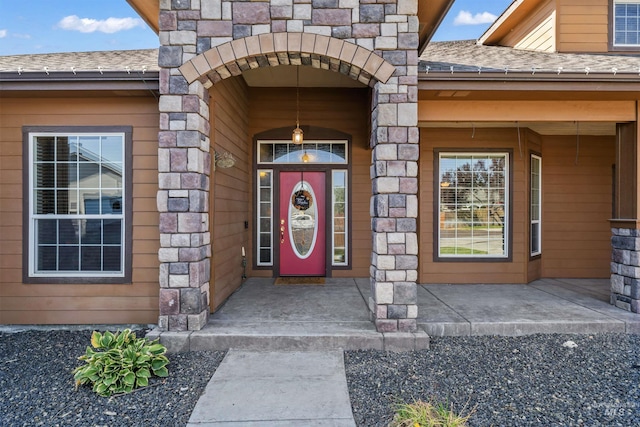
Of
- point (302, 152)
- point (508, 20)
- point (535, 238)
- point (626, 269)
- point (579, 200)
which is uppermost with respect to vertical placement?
point (508, 20)

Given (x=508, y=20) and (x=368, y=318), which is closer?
(x=368, y=318)

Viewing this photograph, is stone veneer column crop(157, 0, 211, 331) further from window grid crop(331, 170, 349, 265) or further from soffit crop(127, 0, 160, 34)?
window grid crop(331, 170, 349, 265)

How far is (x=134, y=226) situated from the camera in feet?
13.3

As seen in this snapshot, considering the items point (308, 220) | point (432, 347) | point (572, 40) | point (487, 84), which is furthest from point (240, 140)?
point (572, 40)

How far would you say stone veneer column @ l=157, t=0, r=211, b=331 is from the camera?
3525mm

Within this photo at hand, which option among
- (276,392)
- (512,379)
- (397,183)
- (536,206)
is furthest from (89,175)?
(536,206)

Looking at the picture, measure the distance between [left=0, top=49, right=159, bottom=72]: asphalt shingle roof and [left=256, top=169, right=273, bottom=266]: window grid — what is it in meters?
2.40

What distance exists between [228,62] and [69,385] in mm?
3196

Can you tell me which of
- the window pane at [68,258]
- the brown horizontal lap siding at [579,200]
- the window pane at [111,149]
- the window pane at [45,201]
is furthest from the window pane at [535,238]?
the window pane at [45,201]

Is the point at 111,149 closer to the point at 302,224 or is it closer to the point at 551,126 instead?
the point at 302,224

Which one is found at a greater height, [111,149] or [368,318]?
[111,149]

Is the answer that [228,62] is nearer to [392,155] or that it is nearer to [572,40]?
[392,155]

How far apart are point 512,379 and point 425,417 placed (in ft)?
3.93

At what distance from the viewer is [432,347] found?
3566 millimetres
